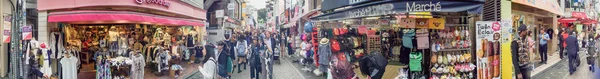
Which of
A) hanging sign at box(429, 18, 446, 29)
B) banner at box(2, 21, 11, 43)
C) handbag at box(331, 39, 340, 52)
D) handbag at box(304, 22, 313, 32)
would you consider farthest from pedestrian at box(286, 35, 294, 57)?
banner at box(2, 21, 11, 43)

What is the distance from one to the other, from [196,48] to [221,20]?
22.4 inches

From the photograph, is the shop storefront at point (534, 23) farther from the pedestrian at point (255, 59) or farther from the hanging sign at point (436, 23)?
the pedestrian at point (255, 59)

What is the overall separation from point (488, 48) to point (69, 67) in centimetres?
506

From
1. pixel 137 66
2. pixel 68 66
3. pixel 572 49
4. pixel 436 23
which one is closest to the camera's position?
pixel 436 23

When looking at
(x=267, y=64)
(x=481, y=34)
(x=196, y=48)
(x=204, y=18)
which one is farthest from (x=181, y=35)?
(x=481, y=34)

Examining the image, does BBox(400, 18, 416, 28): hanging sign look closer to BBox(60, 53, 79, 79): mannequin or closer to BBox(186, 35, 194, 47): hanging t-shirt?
BBox(186, 35, 194, 47): hanging t-shirt

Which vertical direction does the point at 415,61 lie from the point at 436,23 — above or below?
below

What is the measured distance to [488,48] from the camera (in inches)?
168

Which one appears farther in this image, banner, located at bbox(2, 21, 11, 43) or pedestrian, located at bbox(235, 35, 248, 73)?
banner, located at bbox(2, 21, 11, 43)

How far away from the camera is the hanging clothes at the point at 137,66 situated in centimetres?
508

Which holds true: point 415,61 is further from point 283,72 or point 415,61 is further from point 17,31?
point 17,31

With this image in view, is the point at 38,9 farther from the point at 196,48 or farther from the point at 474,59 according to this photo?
the point at 474,59

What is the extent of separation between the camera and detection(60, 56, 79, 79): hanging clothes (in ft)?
17.1

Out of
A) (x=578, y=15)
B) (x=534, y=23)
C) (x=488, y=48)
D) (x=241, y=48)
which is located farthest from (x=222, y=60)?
(x=578, y=15)
